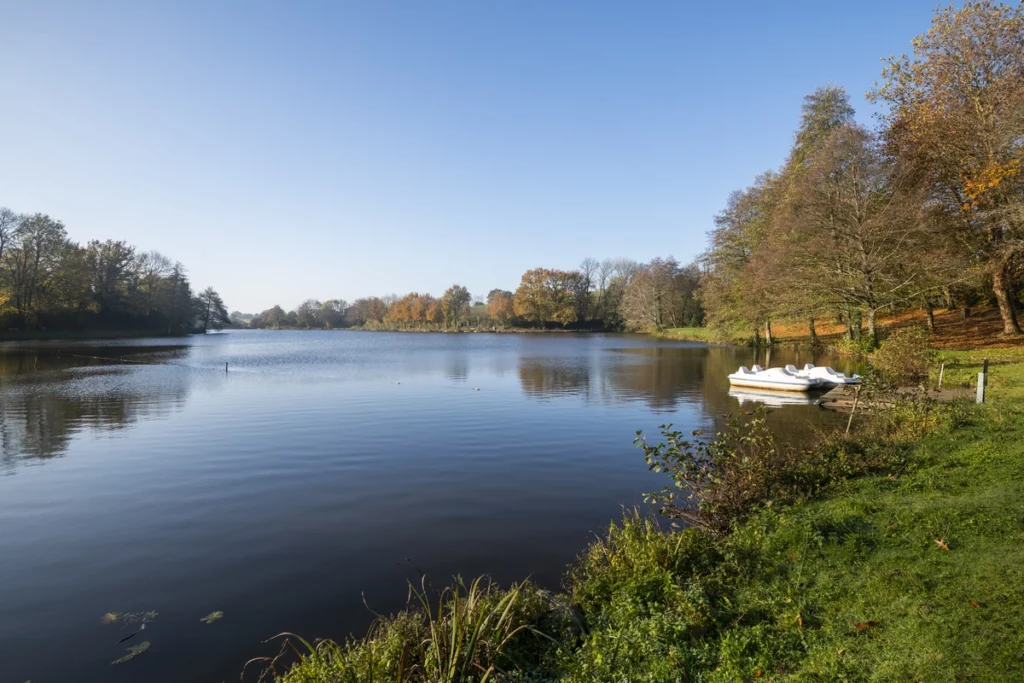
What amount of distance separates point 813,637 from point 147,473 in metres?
13.2

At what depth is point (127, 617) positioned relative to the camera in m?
6.30

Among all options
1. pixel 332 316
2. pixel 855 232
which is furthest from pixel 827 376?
pixel 332 316

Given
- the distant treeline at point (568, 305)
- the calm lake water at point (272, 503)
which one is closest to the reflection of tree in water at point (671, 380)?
the calm lake water at point (272, 503)

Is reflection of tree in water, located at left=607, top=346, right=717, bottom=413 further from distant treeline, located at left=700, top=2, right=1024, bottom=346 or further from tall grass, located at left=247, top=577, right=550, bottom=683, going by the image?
tall grass, located at left=247, top=577, right=550, bottom=683

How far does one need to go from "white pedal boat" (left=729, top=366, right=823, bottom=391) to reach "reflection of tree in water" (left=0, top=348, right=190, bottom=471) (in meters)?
23.0

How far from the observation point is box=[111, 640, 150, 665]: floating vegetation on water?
5.50m

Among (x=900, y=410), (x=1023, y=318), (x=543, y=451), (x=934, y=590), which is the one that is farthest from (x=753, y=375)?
(x=1023, y=318)

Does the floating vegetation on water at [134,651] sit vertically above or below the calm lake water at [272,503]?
below

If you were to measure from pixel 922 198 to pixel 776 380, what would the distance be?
1442 cm

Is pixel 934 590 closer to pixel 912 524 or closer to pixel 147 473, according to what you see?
pixel 912 524

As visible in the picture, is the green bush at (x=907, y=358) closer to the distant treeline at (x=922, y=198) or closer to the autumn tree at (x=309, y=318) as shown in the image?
the distant treeline at (x=922, y=198)

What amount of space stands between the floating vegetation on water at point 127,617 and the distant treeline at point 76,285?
Result: 73.1 m

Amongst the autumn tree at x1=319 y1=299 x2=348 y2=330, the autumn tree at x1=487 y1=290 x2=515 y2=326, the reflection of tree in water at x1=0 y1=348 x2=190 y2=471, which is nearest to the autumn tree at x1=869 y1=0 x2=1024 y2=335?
the reflection of tree in water at x1=0 y1=348 x2=190 y2=471

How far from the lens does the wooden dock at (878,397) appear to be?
12.4 meters
